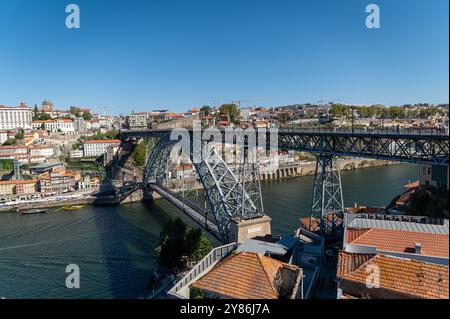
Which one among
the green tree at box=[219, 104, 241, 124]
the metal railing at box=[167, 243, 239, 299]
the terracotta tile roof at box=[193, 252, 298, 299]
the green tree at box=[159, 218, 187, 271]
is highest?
the green tree at box=[219, 104, 241, 124]

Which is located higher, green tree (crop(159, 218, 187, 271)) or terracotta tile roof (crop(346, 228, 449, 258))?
terracotta tile roof (crop(346, 228, 449, 258))

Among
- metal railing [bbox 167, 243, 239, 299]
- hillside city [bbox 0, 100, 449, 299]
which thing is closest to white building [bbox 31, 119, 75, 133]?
hillside city [bbox 0, 100, 449, 299]

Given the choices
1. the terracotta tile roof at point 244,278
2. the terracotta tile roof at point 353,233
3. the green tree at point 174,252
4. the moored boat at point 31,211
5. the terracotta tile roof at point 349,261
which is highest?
the terracotta tile roof at point 353,233

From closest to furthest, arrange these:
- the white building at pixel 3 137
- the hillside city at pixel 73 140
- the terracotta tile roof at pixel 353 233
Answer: the terracotta tile roof at pixel 353 233
the hillside city at pixel 73 140
the white building at pixel 3 137

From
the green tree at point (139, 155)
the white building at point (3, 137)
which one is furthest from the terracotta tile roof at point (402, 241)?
the white building at point (3, 137)

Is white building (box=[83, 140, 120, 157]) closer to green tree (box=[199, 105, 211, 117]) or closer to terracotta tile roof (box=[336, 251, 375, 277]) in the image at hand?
green tree (box=[199, 105, 211, 117])

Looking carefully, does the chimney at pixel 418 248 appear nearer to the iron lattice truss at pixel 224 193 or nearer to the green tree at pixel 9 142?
the iron lattice truss at pixel 224 193
